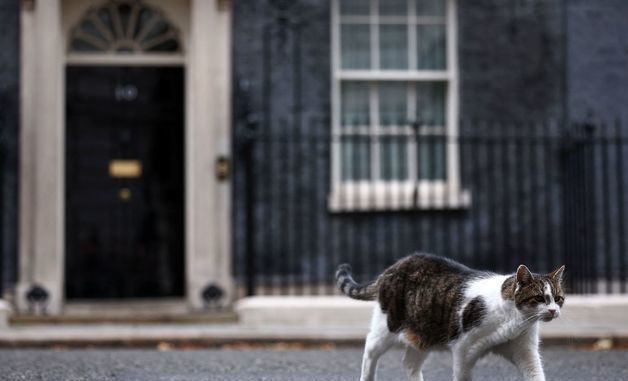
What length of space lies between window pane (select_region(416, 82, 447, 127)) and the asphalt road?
4.12 m

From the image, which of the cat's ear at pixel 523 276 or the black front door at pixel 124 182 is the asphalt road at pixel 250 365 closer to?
the cat's ear at pixel 523 276

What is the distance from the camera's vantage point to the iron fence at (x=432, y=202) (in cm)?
1259

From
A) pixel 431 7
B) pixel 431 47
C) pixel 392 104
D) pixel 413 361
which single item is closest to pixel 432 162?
pixel 392 104

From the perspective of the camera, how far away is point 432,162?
13.0 m

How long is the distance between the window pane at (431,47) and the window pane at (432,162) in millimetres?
931

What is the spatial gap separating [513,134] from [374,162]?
166 centimetres

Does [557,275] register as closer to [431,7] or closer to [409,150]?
[409,150]

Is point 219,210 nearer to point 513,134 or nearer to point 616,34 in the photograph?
point 513,134

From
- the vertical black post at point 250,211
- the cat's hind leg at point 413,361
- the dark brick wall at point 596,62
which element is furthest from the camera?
the dark brick wall at point 596,62

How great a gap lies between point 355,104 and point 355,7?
3.63 ft

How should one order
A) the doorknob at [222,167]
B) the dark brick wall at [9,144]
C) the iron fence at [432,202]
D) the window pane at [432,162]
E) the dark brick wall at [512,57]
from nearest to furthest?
the dark brick wall at [9,144] < the doorknob at [222,167] < the iron fence at [432,202] < the window pane at [432,162] < the dark brick wall at [512,57]

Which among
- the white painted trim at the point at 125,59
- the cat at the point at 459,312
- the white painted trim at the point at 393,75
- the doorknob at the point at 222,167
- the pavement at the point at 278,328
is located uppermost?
the white painted trim at the point at 125,59

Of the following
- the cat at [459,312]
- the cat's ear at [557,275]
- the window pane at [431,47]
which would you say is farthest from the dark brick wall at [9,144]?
the cat's ear at [557,275]

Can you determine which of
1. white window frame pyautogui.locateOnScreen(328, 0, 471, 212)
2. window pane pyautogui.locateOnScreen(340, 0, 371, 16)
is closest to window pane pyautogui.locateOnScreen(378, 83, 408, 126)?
white window frame pyautogui.locateOnScreen(328, 0, 471, 212)
